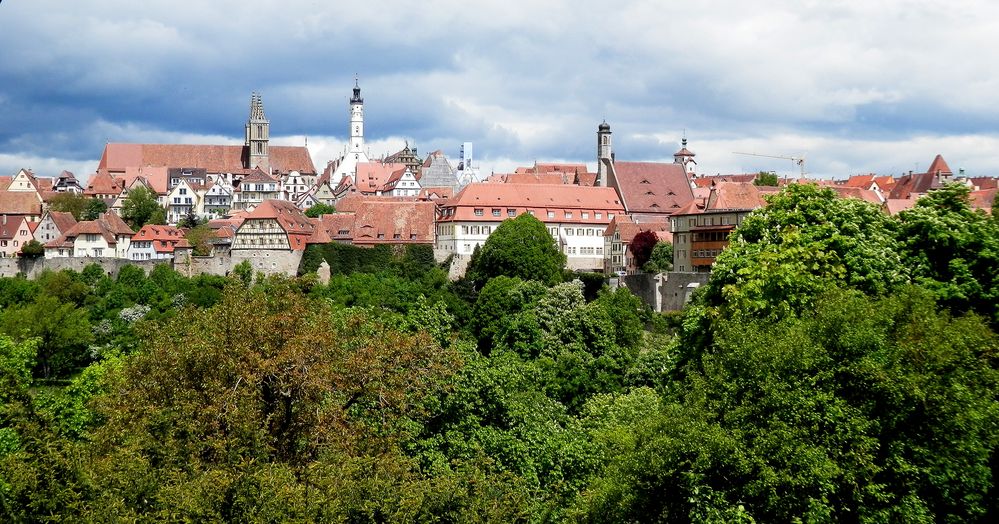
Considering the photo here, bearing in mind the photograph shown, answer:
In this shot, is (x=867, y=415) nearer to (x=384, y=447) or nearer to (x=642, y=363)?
(x=384, y=447)

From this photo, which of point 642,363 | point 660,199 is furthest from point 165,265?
point 642,363

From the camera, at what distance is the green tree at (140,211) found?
103438 mm

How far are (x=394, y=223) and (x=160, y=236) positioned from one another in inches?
920

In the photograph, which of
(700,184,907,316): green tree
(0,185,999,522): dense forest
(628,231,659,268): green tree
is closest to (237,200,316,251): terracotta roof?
(628,231,659,268): green tree

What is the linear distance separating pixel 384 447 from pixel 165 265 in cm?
6083

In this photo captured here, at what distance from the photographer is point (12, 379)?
35562mm

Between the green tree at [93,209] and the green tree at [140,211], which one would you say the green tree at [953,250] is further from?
the green tree at [93,209]

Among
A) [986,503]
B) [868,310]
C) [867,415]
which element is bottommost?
[986,503]

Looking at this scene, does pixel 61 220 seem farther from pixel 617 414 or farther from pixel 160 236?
pixel 617 414

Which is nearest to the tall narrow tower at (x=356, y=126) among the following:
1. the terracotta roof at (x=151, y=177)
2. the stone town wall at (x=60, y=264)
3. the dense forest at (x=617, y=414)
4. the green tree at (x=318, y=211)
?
the terracotta roof at (x=151, y=177)

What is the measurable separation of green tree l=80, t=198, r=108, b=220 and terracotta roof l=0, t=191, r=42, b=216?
13.9ft

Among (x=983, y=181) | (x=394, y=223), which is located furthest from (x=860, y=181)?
(x=394, y=223)

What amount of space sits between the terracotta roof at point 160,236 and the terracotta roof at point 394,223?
18.0 meters

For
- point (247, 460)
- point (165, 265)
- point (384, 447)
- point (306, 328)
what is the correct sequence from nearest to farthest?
1. point (247, 460)
2. point (384, 447)
3. point (306, 328)
4. point (165, 265)
